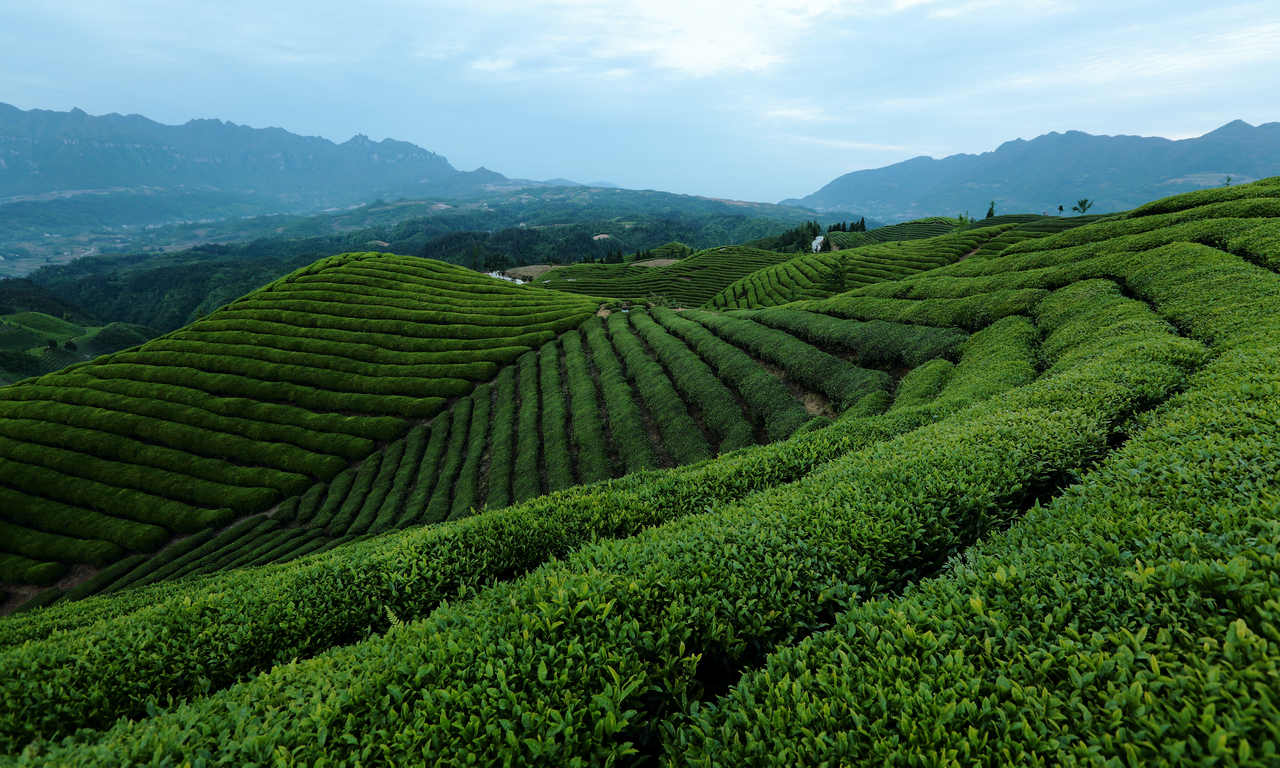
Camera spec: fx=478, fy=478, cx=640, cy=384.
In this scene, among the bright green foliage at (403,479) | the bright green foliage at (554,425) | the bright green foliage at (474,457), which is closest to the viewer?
the bright green foliage at (554,425)

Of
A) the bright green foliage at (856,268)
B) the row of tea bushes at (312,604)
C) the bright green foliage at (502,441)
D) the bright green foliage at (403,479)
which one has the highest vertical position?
the bright green foliage at (856,268)

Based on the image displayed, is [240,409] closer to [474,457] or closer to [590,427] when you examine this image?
[474,457]

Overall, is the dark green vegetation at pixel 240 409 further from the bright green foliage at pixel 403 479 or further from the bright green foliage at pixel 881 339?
the bright green foliage at pixel 881 339

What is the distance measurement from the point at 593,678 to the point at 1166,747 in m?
4.88

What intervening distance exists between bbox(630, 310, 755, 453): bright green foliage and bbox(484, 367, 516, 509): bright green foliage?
41.4 ft

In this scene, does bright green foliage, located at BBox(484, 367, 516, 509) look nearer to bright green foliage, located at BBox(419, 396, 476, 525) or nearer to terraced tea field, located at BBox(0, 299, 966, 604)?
terraced tea field, located at BBox(0, 299, 966, 604)

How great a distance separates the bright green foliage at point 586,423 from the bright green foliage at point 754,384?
880 centimetres

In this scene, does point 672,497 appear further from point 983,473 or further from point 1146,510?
point 1146,510

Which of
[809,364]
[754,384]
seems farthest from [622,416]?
[809,364]

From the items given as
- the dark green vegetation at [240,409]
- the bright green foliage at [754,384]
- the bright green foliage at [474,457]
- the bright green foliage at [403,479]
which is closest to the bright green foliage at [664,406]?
the bright green foliage at [754,384]

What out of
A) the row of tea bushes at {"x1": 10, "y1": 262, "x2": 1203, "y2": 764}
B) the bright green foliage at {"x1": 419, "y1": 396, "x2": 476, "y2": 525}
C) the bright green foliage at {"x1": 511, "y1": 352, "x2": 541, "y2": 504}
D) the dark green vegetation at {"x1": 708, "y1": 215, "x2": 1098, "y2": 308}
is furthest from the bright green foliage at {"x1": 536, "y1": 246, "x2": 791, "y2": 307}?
the row of tea bushes at {"x1": 10, "y1": 262, "x2": 1203, "y2": 764}

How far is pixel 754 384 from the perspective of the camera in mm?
28219

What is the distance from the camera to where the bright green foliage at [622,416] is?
91.5 feet

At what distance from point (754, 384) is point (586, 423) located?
11.6 m
